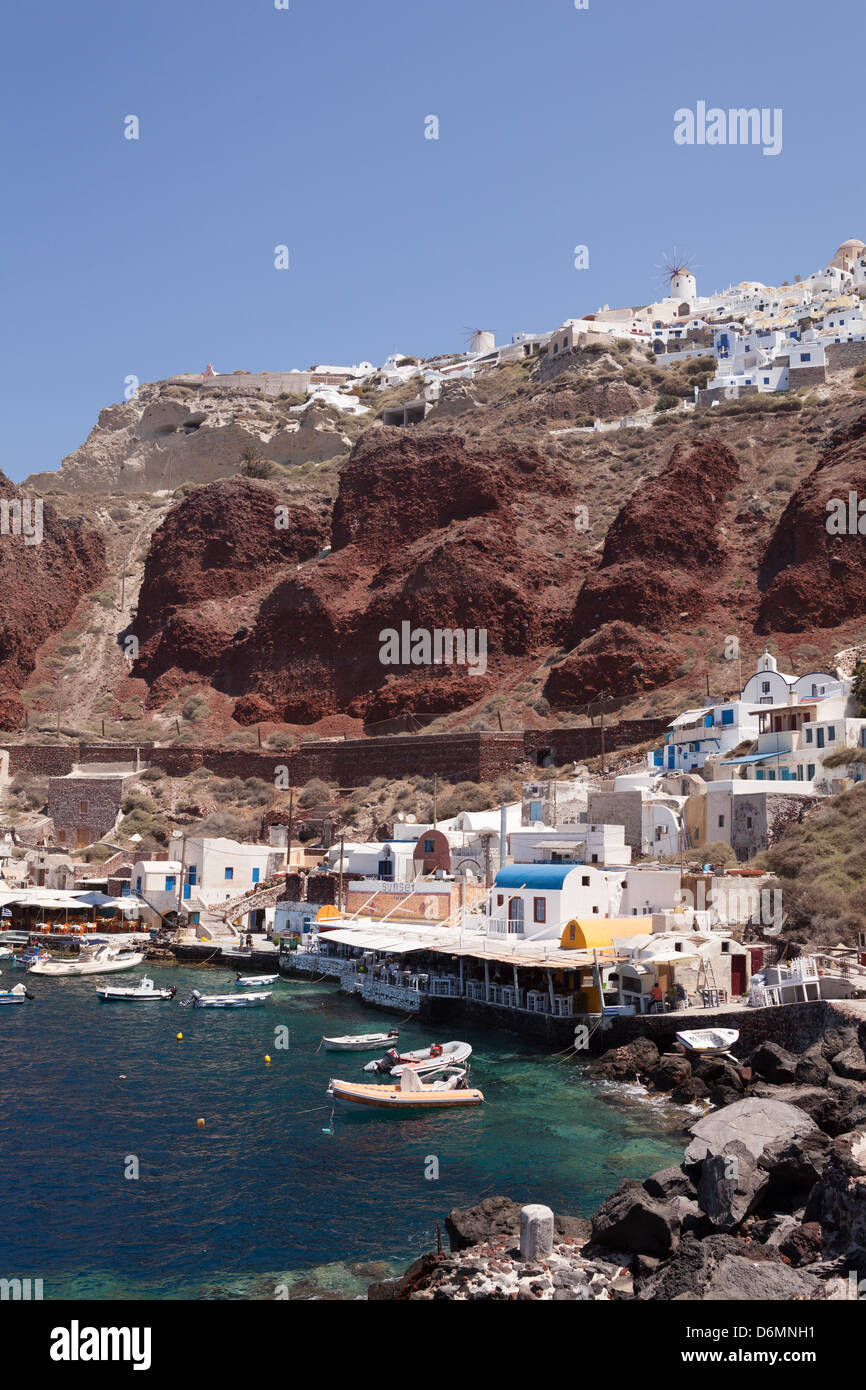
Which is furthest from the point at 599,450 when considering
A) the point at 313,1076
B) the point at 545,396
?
the point at 313,1076

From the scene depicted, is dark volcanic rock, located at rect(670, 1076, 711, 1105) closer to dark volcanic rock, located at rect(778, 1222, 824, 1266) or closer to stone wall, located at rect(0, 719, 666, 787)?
dark volcanic rock, located at rect(778, 1222, 824, 1266)

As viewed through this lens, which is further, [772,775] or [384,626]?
[384,626]

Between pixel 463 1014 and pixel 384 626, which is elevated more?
pixel 384 626

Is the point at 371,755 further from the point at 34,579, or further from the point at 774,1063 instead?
the point at 774,1063

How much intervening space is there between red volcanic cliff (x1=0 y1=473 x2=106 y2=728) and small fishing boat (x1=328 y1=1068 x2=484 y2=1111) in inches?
2372

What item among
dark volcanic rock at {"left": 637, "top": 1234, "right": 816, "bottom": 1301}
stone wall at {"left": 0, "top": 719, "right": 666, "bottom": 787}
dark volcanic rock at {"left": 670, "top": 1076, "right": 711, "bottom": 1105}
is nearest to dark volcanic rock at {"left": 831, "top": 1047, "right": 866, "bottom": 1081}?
dark volcanic rock at {"left": 670, "top": 1076, "right": 711, "bottom": 1105}

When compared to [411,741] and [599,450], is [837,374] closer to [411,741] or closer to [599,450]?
[599,450]

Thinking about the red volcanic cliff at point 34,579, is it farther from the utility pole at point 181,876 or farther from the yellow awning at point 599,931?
the yellow awning at point 599,931

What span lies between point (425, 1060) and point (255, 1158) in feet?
22.5

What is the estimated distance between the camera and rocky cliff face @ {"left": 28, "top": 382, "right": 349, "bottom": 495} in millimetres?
118125

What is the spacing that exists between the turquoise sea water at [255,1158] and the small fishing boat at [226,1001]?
190 inches

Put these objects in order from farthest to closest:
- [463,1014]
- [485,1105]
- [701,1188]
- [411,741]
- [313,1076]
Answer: [411,741]
[463,1014]
[313,1076]
[485,1105]
[701,1188]
